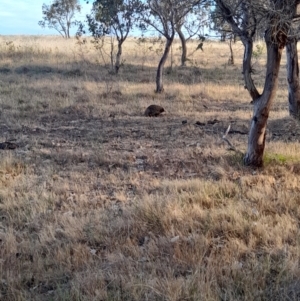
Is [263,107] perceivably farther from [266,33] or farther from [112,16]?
[112,16]

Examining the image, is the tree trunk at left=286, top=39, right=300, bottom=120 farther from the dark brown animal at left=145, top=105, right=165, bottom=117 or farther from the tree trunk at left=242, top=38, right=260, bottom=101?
the tree trunk at left=242, top=38, right=260, bottom=101

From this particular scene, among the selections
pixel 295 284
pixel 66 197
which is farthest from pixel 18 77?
pixel 295 284

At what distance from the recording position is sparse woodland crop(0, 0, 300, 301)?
12.8ft

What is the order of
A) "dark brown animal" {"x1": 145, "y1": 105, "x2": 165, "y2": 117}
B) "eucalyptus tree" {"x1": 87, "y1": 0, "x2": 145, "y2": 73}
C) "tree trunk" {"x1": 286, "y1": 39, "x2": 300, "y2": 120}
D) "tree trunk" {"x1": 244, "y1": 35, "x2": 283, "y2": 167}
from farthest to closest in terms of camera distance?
"eucalyptus tree" {"x1": 87, "y1": 0, "x2": 145, "y2": 73}, "dark brown animal" {"x1": 145, "y1": 105, "x2": 165, "y2": 117}, "tree trunk" {"x1": 286, "y1": 39, "x2": 300, "y2": 120}, "tree trunk" {"x1": 244, "y1": 35, "x2": 283, "y2": 167}

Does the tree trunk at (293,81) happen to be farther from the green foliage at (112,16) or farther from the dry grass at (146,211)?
the green foliage at (112,16)

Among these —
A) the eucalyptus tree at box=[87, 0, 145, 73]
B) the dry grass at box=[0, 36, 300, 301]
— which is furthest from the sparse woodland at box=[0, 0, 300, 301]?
the eucalyptus tree at box=[87, 0, 145, 73]

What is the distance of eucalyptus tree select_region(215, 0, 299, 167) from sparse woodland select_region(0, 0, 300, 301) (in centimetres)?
3

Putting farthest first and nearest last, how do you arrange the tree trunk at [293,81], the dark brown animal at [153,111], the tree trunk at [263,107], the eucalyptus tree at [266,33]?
the dark brown animal at [153,111], the tree trunk at [293,81], the tree trunk at [263,107], the eucalyptus tree at [266,33]

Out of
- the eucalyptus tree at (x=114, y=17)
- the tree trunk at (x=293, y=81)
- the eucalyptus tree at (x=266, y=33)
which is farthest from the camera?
the eucalyptus tree at (x=114, y=17)

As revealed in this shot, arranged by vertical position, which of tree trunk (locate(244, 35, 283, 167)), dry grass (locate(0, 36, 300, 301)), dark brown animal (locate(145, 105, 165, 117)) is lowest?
dry grass (locate(0, 36, 300, 301))

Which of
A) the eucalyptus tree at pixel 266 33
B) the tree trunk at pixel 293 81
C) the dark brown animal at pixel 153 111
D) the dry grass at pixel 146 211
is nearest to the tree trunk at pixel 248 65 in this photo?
the eucalyptus tree at pixel 266 33

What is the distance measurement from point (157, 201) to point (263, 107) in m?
2.66

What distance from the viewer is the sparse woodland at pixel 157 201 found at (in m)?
3.89

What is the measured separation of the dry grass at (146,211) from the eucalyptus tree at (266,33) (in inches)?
23.9
